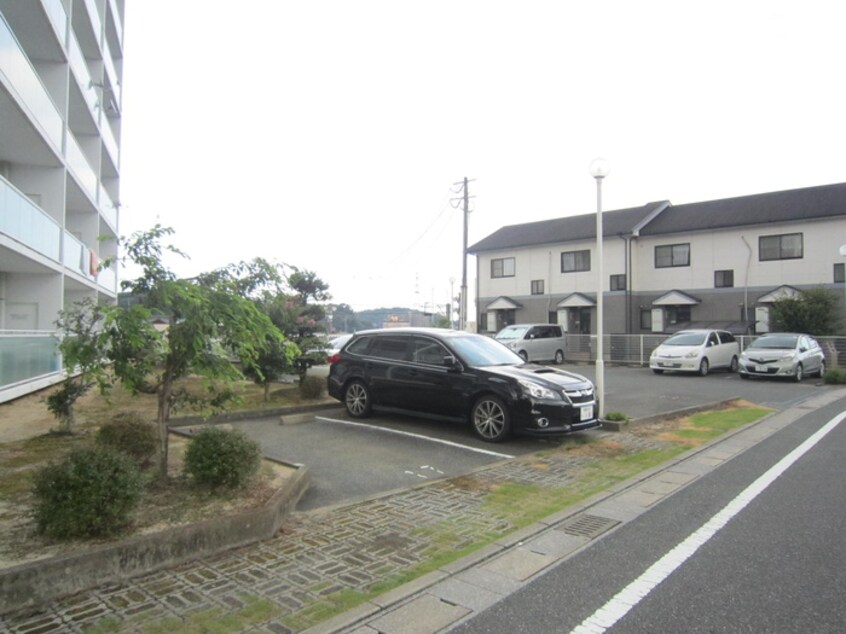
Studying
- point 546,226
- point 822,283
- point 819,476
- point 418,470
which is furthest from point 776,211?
point 418,470

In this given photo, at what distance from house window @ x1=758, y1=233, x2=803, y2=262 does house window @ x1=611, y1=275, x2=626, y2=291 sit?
6539 mm

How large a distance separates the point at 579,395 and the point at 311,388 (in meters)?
5.62

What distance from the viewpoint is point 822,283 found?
83.8 feet

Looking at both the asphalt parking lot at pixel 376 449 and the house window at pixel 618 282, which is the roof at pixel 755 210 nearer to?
the house window at pixel 618 282

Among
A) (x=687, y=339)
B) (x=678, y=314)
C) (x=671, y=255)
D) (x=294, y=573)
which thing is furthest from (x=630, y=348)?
(x=294, y=573)

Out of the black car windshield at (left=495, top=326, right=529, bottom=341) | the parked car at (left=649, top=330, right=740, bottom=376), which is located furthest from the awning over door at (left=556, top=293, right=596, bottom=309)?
the parked car at (left=649, top=330, right=740, bottom=376)

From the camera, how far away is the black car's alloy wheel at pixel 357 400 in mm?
9461

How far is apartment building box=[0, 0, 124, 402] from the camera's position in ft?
38.8

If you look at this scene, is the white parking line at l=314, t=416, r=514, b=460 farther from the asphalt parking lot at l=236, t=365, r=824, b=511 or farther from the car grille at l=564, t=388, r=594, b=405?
the car grille at l=564, t=388, r=594, b=405

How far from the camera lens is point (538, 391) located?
298 inches

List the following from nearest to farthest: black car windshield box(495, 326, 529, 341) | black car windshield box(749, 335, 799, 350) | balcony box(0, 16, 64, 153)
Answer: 1. balcony box(0, 16, 64, 153)
2. black car windshield box(749, 335, 799, 350)
3. black car windshield box(495, 326, 529, 341)

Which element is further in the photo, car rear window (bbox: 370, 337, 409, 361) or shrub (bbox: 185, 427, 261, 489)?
car rear window (bbox: 370, 337, 409, 361)

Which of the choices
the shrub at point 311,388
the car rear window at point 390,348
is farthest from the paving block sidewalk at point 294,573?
the shrub at point 311,388

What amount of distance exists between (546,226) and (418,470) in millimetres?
31758
